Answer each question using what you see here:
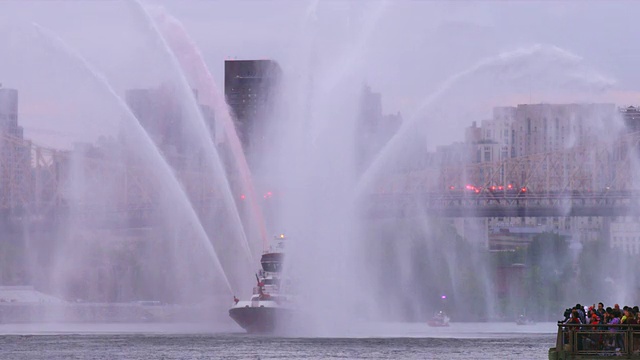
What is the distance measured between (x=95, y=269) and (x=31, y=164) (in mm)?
9033

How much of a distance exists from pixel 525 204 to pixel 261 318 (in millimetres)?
43304

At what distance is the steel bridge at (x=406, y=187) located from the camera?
9862cm

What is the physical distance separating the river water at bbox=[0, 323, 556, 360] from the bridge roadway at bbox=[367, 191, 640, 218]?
80.9 ft

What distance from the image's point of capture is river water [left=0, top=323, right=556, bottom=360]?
197ft

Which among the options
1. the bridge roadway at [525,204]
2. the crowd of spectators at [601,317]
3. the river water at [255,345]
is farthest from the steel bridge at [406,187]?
the crowd of spectators at [601,317]

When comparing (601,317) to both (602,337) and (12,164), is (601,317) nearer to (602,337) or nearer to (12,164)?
(602,337)

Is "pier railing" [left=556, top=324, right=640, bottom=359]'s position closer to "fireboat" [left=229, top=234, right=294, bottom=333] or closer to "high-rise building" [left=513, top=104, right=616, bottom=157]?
"fireboat" [left=229, top=234, right=294, bottom=333]

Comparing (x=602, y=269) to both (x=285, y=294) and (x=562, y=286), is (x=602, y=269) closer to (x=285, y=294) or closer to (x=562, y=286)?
(x=562, y=286)

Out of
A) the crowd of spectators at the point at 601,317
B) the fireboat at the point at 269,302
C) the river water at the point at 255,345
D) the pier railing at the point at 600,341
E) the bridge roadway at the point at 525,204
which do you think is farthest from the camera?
the bridge roadway at the point at 525,204

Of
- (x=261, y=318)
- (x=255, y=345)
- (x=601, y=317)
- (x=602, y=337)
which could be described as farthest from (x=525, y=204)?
(x=602, y=337)

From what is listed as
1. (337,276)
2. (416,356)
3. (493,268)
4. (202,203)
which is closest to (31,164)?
(202,203)

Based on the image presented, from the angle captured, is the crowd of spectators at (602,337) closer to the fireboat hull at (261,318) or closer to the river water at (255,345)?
the river water at (255,345)

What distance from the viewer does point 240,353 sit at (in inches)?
2394

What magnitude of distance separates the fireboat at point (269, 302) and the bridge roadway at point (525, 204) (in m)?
27.5
